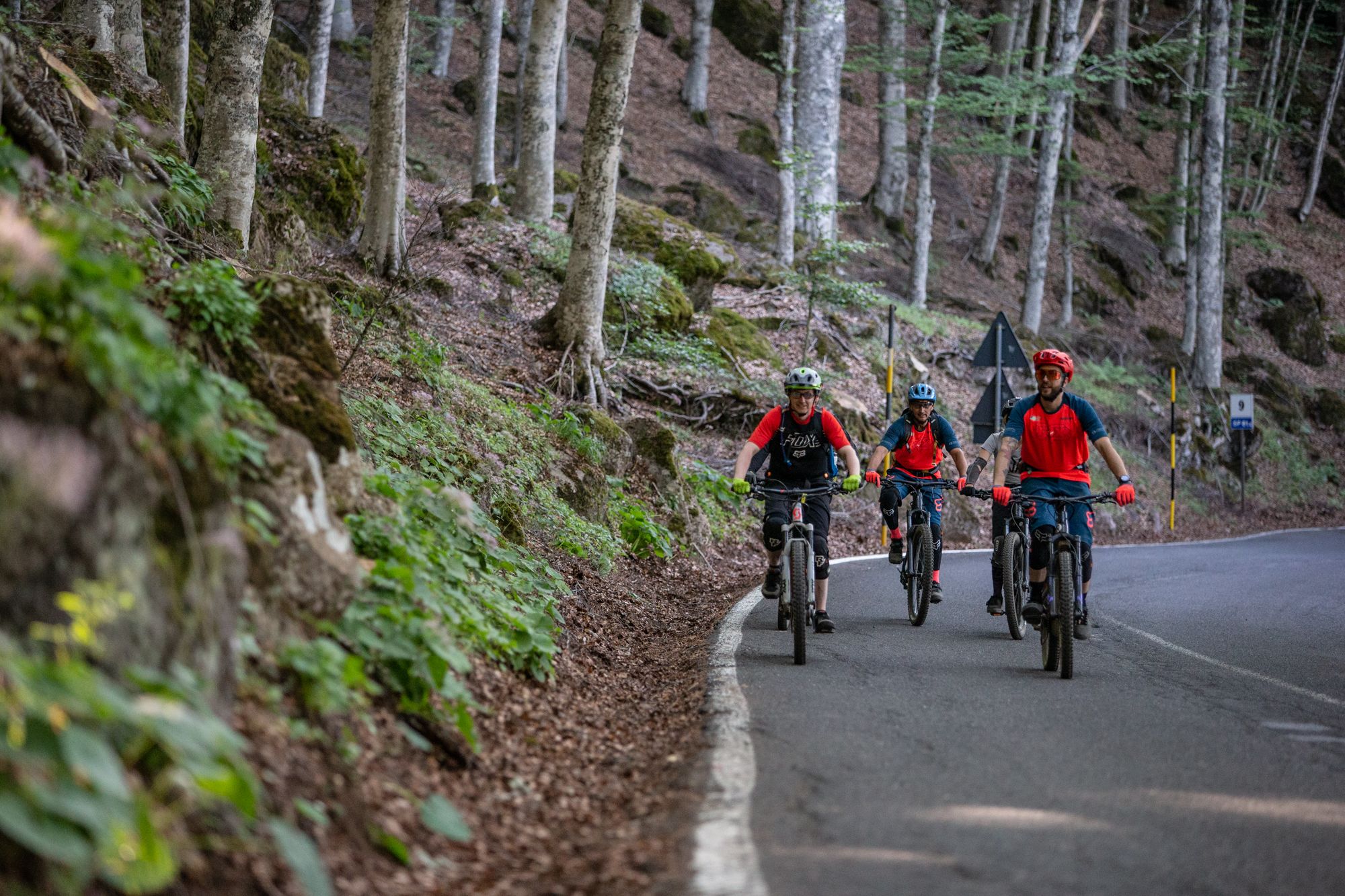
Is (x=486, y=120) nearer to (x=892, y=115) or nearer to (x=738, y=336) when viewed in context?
(x=738, y=336)

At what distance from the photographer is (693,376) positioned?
59.3ft

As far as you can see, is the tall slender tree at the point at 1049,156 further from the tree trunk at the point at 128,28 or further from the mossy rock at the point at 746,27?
the tree trunk at the point at 128,28

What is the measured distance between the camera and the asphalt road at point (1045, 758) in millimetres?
4102

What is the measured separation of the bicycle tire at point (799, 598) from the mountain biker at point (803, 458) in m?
0.44

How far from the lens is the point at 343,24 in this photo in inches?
1318

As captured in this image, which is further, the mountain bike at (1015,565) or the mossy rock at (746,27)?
the mossy rock at (746,27)

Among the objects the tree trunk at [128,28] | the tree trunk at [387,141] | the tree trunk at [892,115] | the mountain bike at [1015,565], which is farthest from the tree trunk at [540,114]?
the mountain bike at [1015,565]

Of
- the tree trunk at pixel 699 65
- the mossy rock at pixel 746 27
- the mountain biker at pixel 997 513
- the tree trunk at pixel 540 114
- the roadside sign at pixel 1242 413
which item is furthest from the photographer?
the mossy rock at pixel 746 27

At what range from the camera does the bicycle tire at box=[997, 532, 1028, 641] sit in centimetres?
941

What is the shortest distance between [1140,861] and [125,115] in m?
9.15

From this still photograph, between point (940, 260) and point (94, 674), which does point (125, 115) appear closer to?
point (94, 674)

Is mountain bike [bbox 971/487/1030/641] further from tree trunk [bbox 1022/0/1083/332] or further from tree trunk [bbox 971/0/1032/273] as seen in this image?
tree trunk [bbox 971/0/1032/273]

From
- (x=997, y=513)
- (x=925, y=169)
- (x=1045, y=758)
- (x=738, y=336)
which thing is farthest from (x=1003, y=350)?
(x=925, y=169)

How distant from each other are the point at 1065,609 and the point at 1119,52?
25.0m
